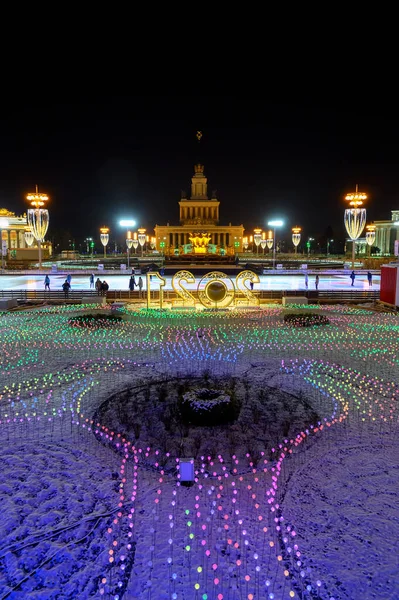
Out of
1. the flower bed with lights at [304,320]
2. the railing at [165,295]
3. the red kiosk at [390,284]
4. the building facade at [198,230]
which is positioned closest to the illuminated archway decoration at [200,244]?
the building facade at [198,230]

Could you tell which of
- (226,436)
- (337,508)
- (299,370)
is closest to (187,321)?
(299,370)

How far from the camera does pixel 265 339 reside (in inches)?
704

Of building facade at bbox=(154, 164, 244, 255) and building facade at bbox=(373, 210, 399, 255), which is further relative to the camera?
building facade at bbox=(373, 210, 399, 255)

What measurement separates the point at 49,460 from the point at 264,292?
24176 mm

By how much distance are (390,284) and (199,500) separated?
22795 millimetres

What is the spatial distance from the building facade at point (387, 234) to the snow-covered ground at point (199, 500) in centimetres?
8492

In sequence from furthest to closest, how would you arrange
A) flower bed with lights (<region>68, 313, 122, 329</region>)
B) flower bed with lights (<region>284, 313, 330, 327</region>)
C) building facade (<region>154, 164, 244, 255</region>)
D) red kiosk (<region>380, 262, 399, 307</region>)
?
building facade (<region>154, 164, 244, 255</region>) < red kiosk (<region>380, 262, 399, 307</region>) < flower bed with lights (<region>284, 313, 330, 327</region>) < flower bed with lights (<region>68, 313, 122, 329</region>)

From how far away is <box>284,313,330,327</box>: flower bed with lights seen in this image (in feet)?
68.0

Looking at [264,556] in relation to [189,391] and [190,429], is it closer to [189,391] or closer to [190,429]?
[190,429]

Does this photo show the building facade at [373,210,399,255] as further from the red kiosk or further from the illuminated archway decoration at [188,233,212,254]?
the red kiosk

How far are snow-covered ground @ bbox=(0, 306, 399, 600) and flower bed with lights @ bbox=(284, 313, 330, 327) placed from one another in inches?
287

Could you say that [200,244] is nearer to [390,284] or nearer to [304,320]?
[390,284]

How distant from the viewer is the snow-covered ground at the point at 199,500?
5.20 m

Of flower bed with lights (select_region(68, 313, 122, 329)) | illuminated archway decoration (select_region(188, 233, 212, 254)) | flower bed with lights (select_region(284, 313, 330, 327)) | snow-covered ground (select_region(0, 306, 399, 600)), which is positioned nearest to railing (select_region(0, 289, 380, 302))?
flower bed with lights (select_region(68, 313, 122, 329))
